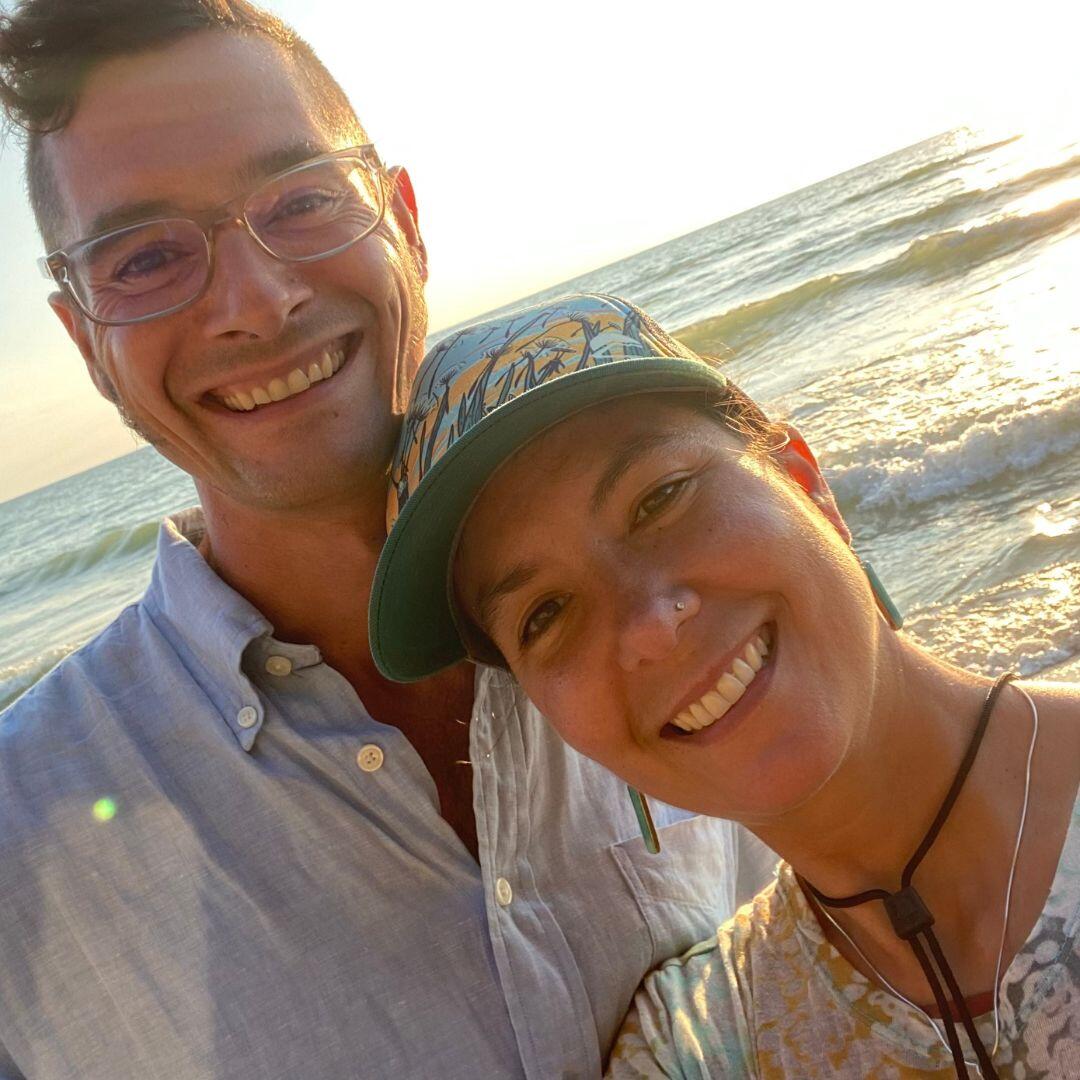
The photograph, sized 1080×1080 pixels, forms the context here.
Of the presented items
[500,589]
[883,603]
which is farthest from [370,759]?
[883,603]

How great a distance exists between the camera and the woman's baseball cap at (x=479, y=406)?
6.39ft

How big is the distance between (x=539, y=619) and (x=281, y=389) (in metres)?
0.94

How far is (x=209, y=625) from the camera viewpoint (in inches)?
99.9

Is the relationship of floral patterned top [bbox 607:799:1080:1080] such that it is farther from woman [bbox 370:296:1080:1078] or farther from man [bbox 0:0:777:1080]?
man [bbox 0:0:777:1080]

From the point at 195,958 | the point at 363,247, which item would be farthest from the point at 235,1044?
the point at 363,247

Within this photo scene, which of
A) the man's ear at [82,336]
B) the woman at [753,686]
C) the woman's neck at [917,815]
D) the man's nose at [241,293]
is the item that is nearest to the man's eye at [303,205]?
the man's nose at [241,293]

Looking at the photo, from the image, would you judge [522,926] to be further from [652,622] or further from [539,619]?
[652,622]

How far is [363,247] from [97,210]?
60cm

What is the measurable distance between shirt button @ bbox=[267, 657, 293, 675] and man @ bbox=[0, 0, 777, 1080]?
0.01 meters

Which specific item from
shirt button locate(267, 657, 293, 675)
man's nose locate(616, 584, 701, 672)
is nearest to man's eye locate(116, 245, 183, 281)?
shirt button locate(267, 657, 293, 675)

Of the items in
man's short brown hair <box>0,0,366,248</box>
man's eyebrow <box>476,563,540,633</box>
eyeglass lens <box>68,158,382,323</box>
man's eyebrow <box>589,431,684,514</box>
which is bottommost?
man's eyebrow <box>476,563,540,633</box>

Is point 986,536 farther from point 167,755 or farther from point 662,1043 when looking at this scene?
point 167,755

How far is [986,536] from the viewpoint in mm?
5750

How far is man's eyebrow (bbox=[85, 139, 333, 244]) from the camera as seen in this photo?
2.53 m
